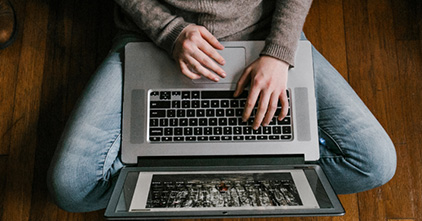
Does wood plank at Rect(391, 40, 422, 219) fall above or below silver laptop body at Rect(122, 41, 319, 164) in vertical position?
below

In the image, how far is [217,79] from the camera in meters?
0.75

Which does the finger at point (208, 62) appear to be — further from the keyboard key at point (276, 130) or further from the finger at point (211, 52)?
the keyboard key at point (276, 130)

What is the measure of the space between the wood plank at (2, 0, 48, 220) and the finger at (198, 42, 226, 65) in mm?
742

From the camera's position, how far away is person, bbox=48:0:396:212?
29.4 inches

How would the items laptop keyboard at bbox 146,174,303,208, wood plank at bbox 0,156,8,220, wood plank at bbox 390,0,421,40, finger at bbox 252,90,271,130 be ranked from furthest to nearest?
1. wood plank at bbox 390,0,421,40
2. wood plank at bbox 0,156,8,220
3. finger at bbox 252,90,271,130
4. laptop keyboard at bbox 146,174,303,208

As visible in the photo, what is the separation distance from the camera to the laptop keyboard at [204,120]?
737mm

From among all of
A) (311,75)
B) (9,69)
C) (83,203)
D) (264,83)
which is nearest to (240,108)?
(264,83)

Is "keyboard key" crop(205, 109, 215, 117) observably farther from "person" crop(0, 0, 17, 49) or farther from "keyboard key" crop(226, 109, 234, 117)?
"person" crop(0, 0, 17, 49)

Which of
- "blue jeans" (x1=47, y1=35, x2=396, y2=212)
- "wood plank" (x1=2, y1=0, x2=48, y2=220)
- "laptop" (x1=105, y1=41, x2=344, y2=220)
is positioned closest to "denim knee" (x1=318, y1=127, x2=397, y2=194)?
"blue jeans" (x1=47, y1=35, x2=396, y2=212)

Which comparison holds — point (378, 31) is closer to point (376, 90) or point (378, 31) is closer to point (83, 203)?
point (376, 90)

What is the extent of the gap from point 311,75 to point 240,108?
193mm

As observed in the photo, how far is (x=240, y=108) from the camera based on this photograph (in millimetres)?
749

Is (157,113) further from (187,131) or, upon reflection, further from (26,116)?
(26,116)

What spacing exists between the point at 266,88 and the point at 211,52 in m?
0.16
